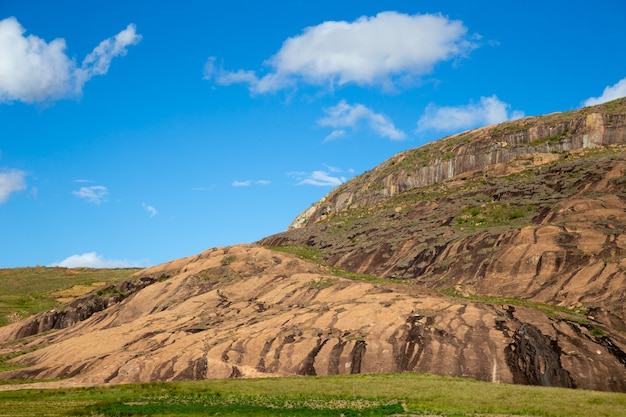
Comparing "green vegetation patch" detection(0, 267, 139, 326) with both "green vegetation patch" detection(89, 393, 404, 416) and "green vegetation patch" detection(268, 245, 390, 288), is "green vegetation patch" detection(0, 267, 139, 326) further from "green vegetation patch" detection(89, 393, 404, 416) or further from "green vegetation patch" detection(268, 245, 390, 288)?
"green vegetation patch" detection(89, 393, 404, 416)

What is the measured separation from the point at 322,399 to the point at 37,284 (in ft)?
395

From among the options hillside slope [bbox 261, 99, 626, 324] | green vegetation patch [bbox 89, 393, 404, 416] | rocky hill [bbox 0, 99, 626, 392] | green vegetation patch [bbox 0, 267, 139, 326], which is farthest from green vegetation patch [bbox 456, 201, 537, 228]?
green vegetation patch [bbox 0, 267, 139, 326]

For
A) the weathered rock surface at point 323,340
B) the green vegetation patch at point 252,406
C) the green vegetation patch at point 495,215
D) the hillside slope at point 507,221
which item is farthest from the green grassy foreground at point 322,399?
the green vegetation patch at point 495,215

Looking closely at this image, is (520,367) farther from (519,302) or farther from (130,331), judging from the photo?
(130,331)

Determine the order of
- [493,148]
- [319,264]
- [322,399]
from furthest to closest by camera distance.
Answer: [493,148]
[319,264]
[322,399]

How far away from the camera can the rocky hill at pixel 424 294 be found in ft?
206

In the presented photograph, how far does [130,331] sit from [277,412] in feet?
130

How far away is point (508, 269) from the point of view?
8494 cm

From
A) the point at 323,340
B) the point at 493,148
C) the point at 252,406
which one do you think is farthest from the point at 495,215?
the point at 252,406

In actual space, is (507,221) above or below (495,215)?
below

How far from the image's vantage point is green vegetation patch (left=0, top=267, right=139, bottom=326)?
12411cm

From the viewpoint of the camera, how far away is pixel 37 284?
152 meters

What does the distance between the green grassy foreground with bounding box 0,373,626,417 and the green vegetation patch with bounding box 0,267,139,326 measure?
55500mm

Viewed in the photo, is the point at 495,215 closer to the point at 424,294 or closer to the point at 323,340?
the point at 424,294
